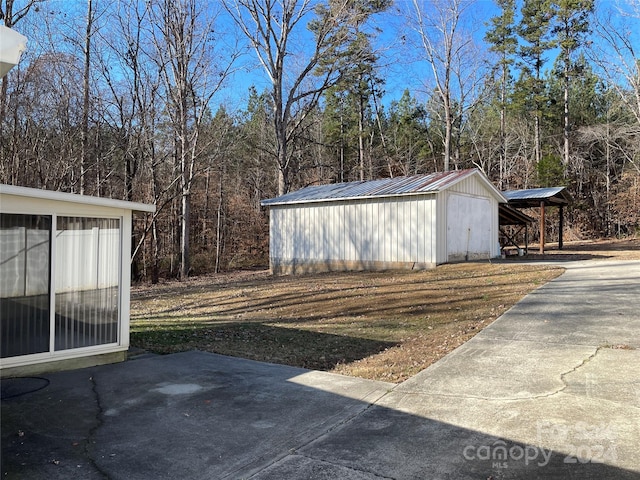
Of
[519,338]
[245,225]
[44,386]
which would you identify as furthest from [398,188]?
[245,225]

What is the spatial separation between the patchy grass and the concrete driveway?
0.68m

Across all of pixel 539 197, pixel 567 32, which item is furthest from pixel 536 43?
pixel 539 197

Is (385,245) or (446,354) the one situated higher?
(385,245)

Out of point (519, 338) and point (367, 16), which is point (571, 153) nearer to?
point (367, 16)

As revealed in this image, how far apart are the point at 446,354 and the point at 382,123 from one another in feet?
116

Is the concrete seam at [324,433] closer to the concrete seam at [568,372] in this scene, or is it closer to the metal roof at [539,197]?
the concrete seam at [568,372]

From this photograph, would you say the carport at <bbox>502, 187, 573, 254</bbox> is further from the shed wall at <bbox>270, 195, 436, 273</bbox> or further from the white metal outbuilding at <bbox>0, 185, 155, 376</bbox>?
the white metal outbuilding at <bbox>0, 185, 155, 376</bbox>

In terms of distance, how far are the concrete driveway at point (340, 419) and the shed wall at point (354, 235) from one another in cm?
959

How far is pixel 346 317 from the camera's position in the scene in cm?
916

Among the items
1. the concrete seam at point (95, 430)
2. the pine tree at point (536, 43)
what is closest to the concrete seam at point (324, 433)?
the concrete seam at point (95, 430)

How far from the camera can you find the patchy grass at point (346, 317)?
6.30 meters

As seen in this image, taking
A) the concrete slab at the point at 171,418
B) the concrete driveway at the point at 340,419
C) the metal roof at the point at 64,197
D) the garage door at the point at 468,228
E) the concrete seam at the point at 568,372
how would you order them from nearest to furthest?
the concrete driveway at the point at 340,419, the concrete slab at the point at 171,418, the concrete seam at the point at 568,372, the metal roof at the point at 64,197, the garage door at the point at 468,228

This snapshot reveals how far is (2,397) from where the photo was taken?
176 inches

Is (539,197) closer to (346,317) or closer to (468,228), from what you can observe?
(468,228)
